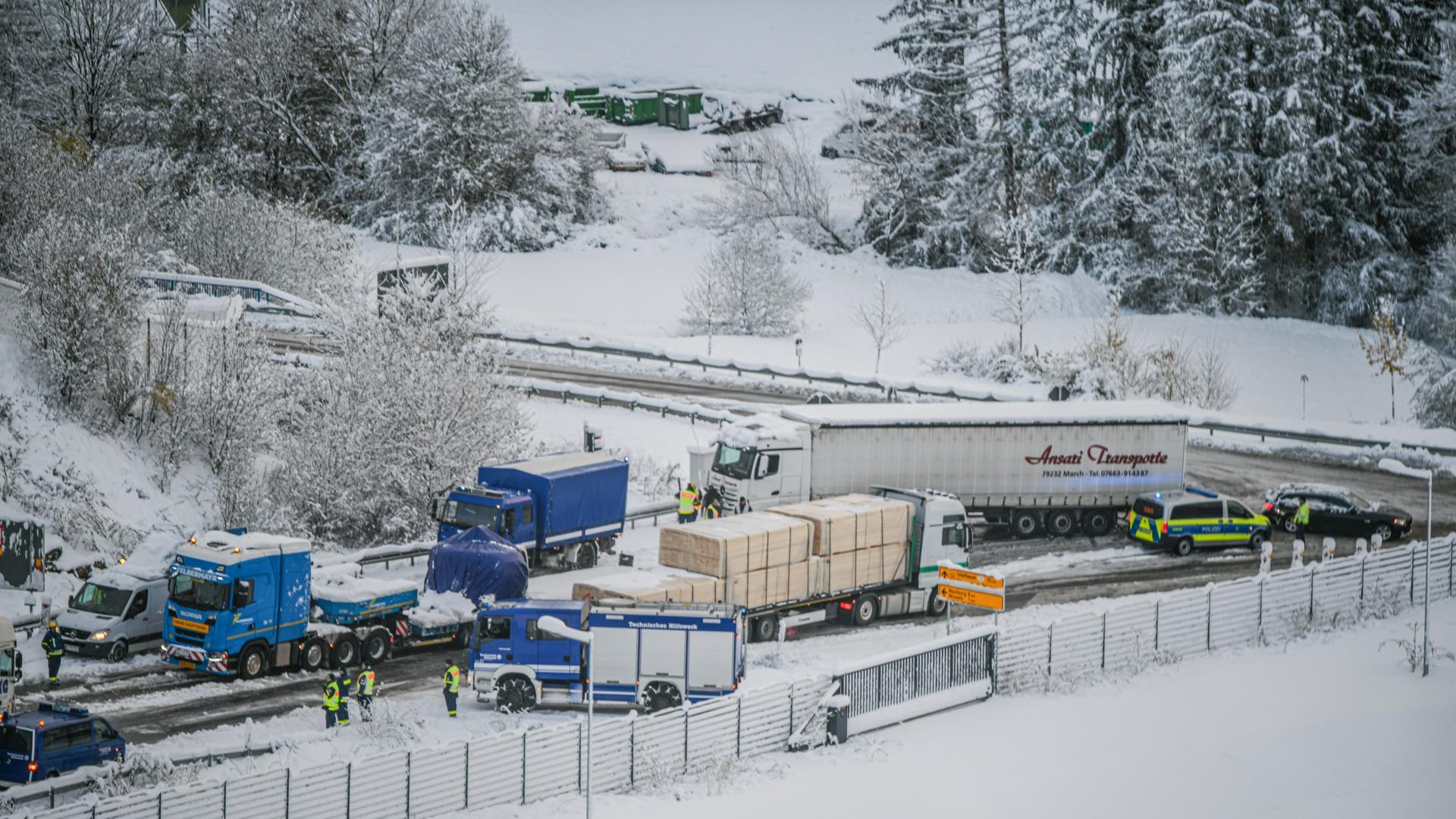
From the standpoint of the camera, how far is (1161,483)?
40219 millimetres

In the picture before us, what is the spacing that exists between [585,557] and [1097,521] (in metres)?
13.7

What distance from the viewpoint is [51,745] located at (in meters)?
22.4

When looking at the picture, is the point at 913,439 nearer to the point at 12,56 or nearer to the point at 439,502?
the point at 439,502

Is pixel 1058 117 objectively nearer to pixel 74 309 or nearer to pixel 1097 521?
pixel 1097 521

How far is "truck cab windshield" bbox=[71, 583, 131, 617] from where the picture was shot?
30141mm

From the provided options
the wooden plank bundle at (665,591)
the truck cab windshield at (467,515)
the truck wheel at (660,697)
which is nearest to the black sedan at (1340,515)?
the wooden plank bundle at (665,591)

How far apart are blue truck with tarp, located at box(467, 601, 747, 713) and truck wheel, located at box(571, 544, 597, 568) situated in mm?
9814

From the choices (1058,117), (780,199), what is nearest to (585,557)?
(1058,117)

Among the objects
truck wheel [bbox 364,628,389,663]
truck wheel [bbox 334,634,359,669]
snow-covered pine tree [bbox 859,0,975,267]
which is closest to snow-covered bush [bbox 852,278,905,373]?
snow-covered pine tree [bbox 859,0,975,267]

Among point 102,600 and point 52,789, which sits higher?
point 102,600

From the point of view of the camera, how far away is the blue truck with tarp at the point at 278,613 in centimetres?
2870

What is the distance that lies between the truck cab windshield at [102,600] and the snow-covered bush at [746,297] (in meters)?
40.8

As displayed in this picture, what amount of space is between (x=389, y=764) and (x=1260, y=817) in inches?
534

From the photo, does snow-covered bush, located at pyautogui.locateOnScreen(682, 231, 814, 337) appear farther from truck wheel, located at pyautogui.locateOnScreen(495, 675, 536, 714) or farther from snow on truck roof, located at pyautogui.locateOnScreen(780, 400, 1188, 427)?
truck wheel, located at pyautogui.locateOnScreen(495, 675, 536, 714)
